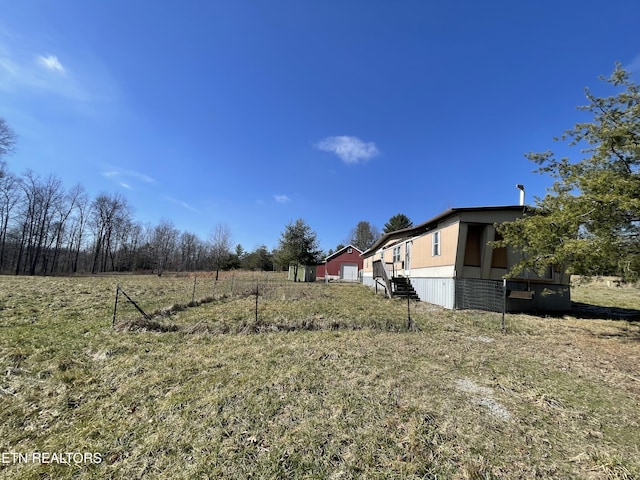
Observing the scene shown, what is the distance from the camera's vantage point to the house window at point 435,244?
1357 centimetres

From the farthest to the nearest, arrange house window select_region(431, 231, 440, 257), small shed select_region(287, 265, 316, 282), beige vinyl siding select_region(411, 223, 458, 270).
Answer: small shed select_region(287, 265, 316, 282)
house window select_region(431, 231, 440, 257)
beige vinyl siding select_region(411, 223, 458, 270)

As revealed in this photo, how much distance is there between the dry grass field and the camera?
265cm

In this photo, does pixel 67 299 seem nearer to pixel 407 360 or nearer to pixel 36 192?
pixel 407 360

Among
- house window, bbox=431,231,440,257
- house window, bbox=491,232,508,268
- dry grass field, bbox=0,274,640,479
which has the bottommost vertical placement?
dry grass field, bbox=0,274,640,479

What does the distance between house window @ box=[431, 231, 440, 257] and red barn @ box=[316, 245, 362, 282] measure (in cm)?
2383

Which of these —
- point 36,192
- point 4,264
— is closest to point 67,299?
point 36,192

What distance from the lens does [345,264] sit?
3891 cm

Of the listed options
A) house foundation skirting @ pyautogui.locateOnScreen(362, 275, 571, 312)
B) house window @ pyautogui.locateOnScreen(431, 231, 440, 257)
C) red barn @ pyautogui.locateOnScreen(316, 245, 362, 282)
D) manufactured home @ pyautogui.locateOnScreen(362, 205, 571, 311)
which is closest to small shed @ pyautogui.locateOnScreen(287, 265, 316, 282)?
red barn @ pyautogui.locateOnScreen(316, 245, 362, 282)

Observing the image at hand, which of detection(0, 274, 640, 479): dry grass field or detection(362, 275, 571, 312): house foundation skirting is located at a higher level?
detection(362, 275, 571, 312): house foundation skirting

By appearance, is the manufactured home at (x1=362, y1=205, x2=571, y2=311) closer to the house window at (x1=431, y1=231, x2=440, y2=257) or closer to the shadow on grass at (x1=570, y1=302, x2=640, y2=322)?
the house window at (x1=431, y1=231, x2=440, y2=257)

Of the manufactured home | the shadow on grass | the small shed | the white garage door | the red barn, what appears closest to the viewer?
the shadow on grass

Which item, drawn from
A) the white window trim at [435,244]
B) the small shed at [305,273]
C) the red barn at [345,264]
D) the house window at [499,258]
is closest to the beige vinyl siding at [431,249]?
the white window trim at [435,244]

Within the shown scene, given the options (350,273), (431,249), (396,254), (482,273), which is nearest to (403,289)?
(431,249)

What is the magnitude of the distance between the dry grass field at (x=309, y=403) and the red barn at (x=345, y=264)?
101 feet
